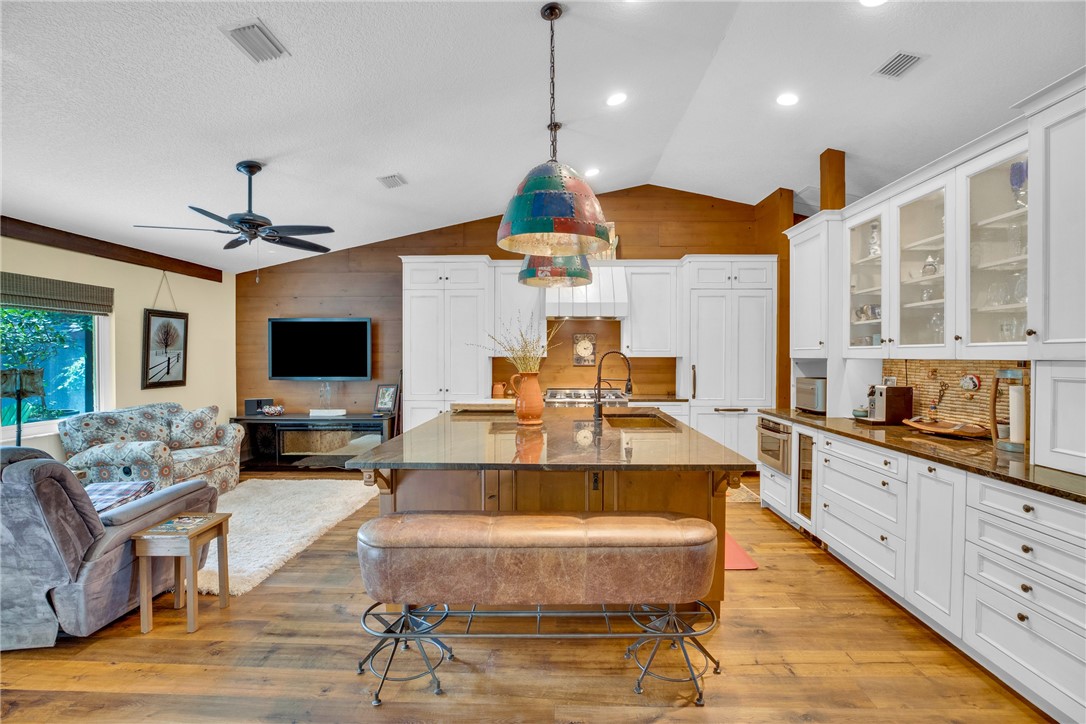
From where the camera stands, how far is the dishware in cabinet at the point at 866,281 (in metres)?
3.40

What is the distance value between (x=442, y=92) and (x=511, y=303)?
2.65 meters

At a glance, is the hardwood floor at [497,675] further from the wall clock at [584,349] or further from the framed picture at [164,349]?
the wall clock at [584,349]

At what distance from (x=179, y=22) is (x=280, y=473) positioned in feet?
15.1

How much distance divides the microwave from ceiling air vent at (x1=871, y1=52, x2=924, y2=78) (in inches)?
81.7

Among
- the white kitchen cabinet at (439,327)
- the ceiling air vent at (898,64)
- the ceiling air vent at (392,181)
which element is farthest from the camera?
the white kitchen cabinet at (439,327)

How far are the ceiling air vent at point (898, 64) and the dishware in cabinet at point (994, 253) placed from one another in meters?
0.83

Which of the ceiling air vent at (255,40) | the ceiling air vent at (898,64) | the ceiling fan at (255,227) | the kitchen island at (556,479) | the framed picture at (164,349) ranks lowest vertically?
the kitchen island at (556,479)

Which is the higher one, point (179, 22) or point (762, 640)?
point (179, 22)

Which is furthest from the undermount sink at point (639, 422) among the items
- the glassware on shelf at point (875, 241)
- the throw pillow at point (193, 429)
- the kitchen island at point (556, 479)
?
the throw pillow at point (193, 429)

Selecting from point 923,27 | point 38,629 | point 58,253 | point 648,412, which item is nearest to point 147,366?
point 58,253

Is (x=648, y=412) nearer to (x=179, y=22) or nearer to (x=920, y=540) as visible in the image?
(x=920, y=540)

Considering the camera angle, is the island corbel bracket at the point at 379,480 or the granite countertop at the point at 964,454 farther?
the island corbel bracket at the point at 379,480

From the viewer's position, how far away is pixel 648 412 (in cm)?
355

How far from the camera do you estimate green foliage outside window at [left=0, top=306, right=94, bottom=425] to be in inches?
157
